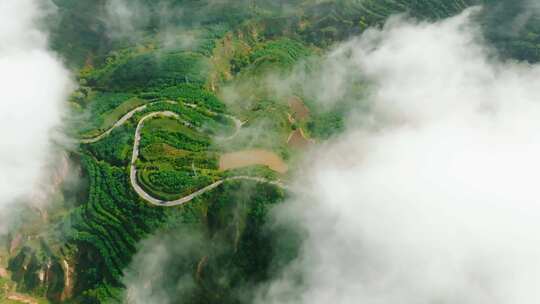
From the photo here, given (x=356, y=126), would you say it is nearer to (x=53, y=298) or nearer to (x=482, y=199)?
(x=482, y=199)

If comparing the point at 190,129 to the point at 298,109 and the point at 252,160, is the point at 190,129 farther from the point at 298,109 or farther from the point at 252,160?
the point at 298,109

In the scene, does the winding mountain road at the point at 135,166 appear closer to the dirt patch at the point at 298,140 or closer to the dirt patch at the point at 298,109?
the dirt patch at the point at 298,140

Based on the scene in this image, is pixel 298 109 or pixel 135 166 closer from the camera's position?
pixel 135 166

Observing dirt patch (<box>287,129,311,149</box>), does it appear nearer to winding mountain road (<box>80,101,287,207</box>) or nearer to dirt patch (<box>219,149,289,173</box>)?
dirt patch (<box>219,149,289,173</box>)

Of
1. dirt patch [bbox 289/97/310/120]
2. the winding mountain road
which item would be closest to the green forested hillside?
the winding mountain road

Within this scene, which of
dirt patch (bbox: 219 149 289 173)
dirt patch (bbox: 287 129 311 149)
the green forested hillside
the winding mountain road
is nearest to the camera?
the green forested hillside

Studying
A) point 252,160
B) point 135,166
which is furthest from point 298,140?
point 135,166
